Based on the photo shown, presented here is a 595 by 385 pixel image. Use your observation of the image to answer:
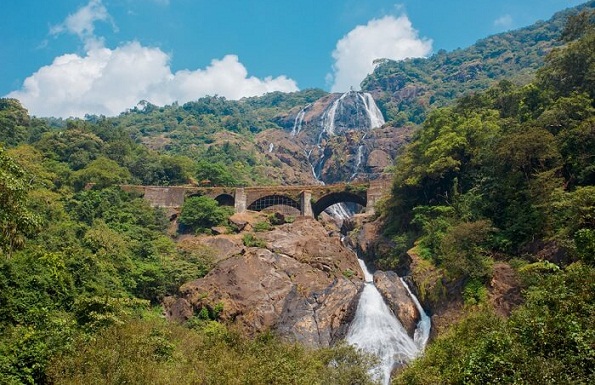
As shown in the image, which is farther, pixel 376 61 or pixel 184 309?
pixel 376 61

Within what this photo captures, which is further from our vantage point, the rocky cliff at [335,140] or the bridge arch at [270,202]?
the rocky cliff at [335,140]

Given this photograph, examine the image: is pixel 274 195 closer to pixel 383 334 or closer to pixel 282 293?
pixel 282 293

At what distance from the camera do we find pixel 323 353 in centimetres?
2192

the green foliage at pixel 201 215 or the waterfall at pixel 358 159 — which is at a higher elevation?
the waterfall at pixel 358 159

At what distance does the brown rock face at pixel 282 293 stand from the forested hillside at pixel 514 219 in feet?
20.0

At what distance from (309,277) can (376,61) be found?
16042 cm

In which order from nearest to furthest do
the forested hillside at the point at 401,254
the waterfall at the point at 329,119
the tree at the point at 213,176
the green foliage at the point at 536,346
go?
the green foliage at the point at 536,346 → the forested hillside at the point at 401,254 → the tree at the point at 213,176 → the waterfall at the point at 329,119

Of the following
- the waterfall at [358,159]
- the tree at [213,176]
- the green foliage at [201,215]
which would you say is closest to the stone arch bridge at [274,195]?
the tree at [213,176]

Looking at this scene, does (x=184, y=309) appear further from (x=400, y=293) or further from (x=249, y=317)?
(x=400, y=293)

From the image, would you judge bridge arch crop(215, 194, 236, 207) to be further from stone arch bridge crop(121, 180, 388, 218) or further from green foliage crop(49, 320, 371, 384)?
green foliage crop(49, 320, 371, 384)

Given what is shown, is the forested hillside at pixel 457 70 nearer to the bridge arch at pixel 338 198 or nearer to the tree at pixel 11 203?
the bridge arch at pixel 338 198

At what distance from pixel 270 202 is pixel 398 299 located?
97.3 ft

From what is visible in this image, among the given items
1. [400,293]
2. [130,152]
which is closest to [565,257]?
[400,293]

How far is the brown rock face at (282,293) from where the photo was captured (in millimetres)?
31859
